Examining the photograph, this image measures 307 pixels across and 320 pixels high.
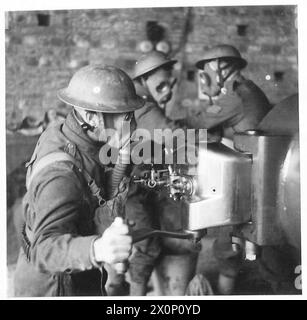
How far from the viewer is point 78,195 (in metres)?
1.86

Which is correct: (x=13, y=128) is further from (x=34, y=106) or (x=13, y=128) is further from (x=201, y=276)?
(x=201, y=276)

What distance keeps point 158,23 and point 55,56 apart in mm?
455

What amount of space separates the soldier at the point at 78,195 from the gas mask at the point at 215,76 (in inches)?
11.2

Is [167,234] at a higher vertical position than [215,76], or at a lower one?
lower

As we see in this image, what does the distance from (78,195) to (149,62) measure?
62cm

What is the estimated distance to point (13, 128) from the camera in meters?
1.96

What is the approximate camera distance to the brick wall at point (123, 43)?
6.29 feet

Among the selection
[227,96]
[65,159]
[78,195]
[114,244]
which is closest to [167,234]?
[114,244]

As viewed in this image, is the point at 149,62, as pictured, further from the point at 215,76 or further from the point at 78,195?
the point at 78,195

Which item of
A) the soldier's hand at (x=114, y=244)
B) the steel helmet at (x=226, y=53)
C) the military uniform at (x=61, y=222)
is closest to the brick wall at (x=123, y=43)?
the steel helmet at (x=226, y=53)

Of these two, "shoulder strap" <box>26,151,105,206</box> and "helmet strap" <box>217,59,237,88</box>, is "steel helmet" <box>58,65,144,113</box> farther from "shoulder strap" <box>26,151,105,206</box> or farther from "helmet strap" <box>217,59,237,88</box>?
"helmet strap" <box>217,59,237,88</box>

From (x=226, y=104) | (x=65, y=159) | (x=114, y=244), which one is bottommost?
(x=114, y=244)

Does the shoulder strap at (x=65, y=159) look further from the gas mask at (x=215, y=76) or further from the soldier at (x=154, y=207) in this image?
the gas mask at (x=215, y=76)

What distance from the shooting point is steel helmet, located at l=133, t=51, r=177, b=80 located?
6.26ft
